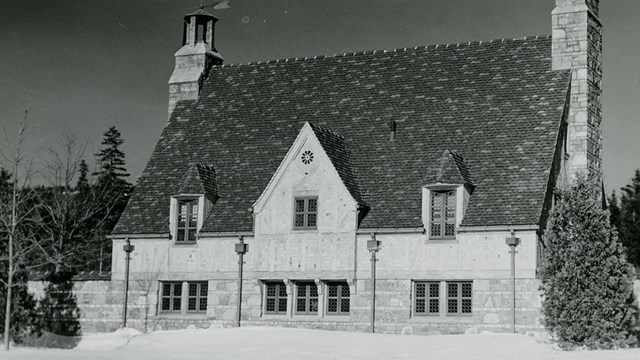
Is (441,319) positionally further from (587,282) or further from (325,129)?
(325,129)

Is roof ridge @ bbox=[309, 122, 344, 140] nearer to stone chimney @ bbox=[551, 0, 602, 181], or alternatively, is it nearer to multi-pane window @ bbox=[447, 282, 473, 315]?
multi-pane window @ bbox=[447, 282, 473, 315]

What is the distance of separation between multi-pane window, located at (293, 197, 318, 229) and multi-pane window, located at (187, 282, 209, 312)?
178 inches

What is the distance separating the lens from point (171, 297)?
40.1 metres

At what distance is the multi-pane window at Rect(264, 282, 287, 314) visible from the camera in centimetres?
3834

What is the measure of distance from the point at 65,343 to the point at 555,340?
16.6 meters

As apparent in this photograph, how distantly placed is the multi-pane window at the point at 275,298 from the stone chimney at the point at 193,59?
10.5 meters

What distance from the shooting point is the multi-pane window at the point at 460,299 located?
35438 mm

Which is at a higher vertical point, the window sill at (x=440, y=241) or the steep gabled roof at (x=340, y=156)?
the steep gabled roof at (x=340, y=156)

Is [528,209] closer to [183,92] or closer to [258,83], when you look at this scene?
[258,83]

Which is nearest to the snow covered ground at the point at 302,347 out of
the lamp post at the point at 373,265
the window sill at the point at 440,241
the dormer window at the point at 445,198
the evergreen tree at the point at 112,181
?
the lamp post at the point at 373,265

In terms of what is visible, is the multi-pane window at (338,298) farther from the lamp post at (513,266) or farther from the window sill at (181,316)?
the lamp post at (513,266)

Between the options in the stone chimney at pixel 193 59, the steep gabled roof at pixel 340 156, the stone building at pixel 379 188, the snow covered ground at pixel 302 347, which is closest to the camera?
the snow covered ground at pixel 302 347

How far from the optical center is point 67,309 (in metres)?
40.5

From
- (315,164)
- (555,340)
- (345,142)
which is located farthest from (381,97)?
(555,340)
